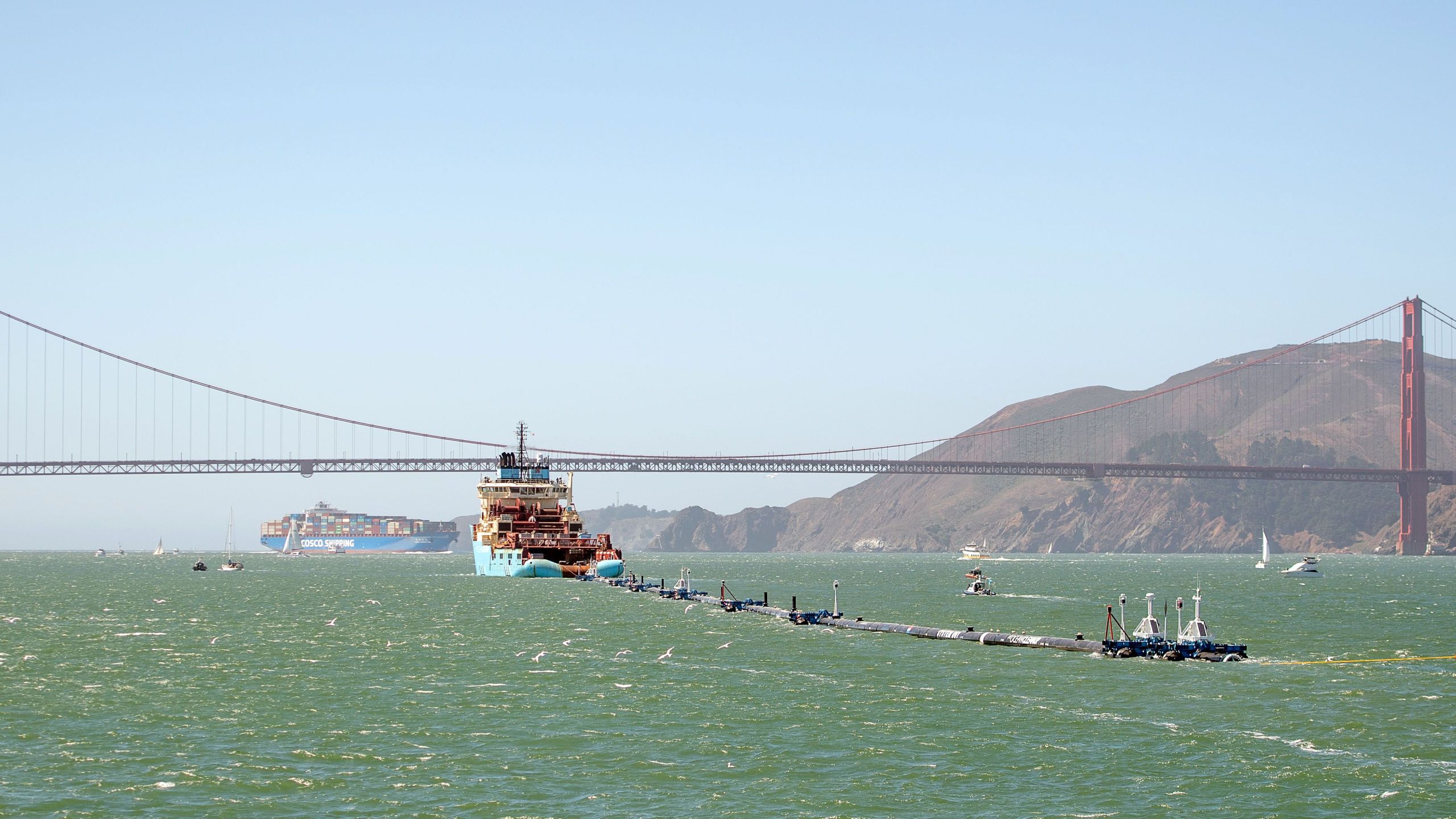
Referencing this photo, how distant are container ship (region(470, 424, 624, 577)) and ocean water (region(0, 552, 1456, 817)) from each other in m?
58.6

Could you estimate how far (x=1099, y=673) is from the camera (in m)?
54.8

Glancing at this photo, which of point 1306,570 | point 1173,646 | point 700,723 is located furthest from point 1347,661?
point 1306,570

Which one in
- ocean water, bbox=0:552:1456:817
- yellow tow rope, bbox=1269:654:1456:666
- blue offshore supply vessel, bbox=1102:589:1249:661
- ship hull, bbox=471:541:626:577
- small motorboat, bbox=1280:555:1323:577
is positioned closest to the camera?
ocean water, bbox=0:552:1456:817

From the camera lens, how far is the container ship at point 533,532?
14300 centimetres

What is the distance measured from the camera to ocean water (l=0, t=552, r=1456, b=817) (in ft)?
108

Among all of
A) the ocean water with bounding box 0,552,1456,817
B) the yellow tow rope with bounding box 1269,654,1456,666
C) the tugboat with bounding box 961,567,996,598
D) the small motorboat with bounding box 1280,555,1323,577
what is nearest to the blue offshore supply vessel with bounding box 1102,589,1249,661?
the ocean water with bounding box 0,552,1456,817

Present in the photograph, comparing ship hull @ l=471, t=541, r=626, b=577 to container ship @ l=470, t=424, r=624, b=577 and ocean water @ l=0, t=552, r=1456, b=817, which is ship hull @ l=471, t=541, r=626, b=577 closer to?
container ship @ l=470, t=424, r=624, b=577

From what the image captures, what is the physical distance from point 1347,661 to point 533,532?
97830 mm

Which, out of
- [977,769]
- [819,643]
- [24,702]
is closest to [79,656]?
[24,702]

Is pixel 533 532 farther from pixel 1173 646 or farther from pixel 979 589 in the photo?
pixel 1173 646

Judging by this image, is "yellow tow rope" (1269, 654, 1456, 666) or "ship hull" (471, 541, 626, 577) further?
"ship hull" (471, 541, 626, 577)

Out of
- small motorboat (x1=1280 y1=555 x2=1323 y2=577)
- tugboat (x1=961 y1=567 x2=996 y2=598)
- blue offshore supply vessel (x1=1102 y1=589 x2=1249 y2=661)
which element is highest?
blue offshore supply vessel (x1=1102 y1=589 x2=1249 y2=661)

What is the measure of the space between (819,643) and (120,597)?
239ft

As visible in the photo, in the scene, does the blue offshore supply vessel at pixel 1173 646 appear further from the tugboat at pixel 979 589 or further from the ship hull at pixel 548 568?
the ship hull at pixel 548 568
